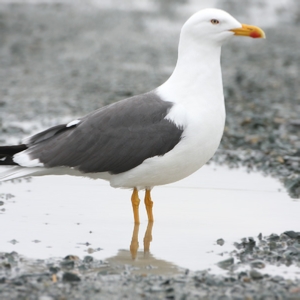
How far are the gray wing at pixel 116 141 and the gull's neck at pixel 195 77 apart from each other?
19 cm

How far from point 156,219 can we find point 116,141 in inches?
42.5

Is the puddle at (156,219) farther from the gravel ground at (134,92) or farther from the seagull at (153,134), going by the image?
the seagull at (153,134)

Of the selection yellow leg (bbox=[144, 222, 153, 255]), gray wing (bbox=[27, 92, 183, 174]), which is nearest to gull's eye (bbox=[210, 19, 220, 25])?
gray wing (bbox=[27, 92, 183, 174])

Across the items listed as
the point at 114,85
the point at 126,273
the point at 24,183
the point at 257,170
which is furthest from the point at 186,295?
the point at 114,85

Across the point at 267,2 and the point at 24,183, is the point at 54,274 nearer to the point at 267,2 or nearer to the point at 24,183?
the point at 24,183

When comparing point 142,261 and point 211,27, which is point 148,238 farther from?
point 211,27

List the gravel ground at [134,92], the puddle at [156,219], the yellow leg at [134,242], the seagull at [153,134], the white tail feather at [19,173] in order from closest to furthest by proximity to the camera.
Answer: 1. the gravel ground at [134,92]
2. the puddle at [156,219]
3. the yellow leg at [134,242]
4. the seagull at [153,134]
5. the white tail feather at [19,173]

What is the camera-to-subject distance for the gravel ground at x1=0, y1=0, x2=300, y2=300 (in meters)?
5.68

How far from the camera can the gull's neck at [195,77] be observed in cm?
738

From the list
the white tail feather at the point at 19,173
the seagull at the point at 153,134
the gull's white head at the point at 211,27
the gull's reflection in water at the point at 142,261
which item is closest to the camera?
the gull's reflection in water at the point at 142,261

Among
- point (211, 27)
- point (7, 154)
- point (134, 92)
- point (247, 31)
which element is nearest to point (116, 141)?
point (7, 154)

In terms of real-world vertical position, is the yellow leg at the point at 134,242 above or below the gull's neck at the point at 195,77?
below

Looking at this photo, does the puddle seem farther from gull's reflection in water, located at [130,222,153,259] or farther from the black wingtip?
the black wingtip

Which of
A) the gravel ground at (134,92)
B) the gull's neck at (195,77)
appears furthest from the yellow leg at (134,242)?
the gull's neck at (195,77)
